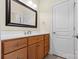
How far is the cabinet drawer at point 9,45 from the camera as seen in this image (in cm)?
157

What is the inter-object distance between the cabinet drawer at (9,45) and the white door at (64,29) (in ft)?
7.26

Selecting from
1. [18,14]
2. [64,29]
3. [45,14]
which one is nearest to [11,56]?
[18,14]

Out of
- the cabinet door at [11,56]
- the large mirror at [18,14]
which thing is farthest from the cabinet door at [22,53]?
the large mirror at [18,14]

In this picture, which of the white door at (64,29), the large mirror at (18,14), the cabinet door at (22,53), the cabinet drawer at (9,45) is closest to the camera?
the cabinet drawer at (9,45)

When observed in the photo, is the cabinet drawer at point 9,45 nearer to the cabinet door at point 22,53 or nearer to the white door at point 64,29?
the cabinet door at point 22,53

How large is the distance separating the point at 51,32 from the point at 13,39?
2.61 meters

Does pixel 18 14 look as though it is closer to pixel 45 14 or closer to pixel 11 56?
pixel 11 56

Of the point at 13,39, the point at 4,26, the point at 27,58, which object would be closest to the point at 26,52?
the point at 27,58

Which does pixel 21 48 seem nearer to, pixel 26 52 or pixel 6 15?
pixel 26 52

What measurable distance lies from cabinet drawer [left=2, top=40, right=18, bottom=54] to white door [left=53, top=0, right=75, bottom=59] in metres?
2.21

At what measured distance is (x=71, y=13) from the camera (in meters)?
3.47

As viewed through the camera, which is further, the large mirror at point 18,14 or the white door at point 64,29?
the white door at point 64,29

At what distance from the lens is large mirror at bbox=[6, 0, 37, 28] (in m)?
2.43

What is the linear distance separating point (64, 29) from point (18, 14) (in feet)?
5.79
